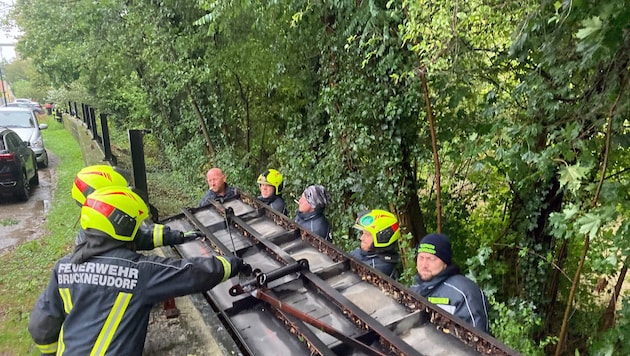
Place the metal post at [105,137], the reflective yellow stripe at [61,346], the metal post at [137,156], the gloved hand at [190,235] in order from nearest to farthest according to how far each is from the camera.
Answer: the reflective yellow stripe at [61,346] < the gloved hand at [190,235] < the metal post at [137,156] < the metal post at [105,137]

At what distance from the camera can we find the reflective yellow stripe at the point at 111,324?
2.58 metres

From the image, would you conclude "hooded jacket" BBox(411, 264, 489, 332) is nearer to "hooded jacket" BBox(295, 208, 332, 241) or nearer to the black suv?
"hooded jacket" BBox(295, 208, 332, 241)

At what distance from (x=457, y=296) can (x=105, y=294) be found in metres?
2.29

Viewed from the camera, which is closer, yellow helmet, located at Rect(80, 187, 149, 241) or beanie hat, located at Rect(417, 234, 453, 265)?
yellow helmet, located at Rect(80, 187, 149, 241)

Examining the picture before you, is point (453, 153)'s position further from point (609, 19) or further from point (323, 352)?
point (323, 352)

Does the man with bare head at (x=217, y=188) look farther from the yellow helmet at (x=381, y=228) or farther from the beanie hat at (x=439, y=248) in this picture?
the beanie hat at (x=439, y=248)

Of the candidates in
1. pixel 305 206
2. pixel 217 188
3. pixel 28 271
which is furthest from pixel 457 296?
pixel 28 271

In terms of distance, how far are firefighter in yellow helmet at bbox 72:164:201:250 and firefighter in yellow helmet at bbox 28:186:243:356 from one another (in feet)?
1.80

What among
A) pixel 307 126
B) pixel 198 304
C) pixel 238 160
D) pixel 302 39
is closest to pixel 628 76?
pixel 198 304

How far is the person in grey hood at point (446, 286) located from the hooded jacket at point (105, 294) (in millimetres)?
1683

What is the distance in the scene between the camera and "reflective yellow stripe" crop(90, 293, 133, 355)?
2576 millimetres

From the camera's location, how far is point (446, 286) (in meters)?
3.23

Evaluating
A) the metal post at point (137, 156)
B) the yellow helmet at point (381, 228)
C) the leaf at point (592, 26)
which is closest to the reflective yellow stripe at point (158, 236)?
the yellow helmet at point (381, 228)

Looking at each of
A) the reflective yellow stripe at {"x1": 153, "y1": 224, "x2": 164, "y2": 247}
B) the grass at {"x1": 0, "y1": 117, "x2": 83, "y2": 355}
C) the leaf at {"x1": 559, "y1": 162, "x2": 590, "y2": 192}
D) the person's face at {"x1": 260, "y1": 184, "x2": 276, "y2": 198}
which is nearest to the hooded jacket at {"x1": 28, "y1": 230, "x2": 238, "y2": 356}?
the reflective yellow stripe at {"x1": 153, "y1": 224, "x2": 164, "y2": 247}
